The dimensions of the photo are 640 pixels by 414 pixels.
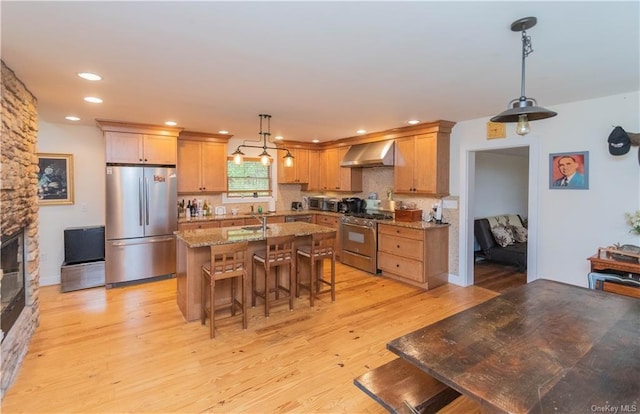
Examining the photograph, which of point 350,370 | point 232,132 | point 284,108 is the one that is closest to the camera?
point 350,370

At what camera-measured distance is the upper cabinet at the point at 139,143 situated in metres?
4.62

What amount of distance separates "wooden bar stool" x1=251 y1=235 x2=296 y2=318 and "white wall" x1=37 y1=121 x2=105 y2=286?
3064 mm

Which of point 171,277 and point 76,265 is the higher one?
point 76,265

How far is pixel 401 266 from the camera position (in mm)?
4910

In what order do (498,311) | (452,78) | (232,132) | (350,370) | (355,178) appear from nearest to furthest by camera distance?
(498,311)
(350,370)
(452,78)
(232,132)
(355,178)

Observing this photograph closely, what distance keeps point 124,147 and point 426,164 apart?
443 cm

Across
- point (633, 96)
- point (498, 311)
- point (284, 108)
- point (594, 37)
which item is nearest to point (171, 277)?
point (284, 108)

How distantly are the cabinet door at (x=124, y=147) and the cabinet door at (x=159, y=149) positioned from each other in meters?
0.09

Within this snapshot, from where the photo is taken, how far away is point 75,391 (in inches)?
93.0

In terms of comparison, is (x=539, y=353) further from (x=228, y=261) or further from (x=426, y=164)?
(x=426, y=164)

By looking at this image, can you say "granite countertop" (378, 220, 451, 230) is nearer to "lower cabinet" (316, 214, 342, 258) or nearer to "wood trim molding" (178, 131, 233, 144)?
"lower cabinet" (316, 214, 342, 258)

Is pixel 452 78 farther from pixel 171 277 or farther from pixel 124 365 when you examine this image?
pixel 171 277

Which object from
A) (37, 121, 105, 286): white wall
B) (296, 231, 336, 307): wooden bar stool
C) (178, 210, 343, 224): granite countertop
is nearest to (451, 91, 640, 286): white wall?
(296, 231, 336, 307): wooden bar stool

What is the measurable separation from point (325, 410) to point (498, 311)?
129 cm
